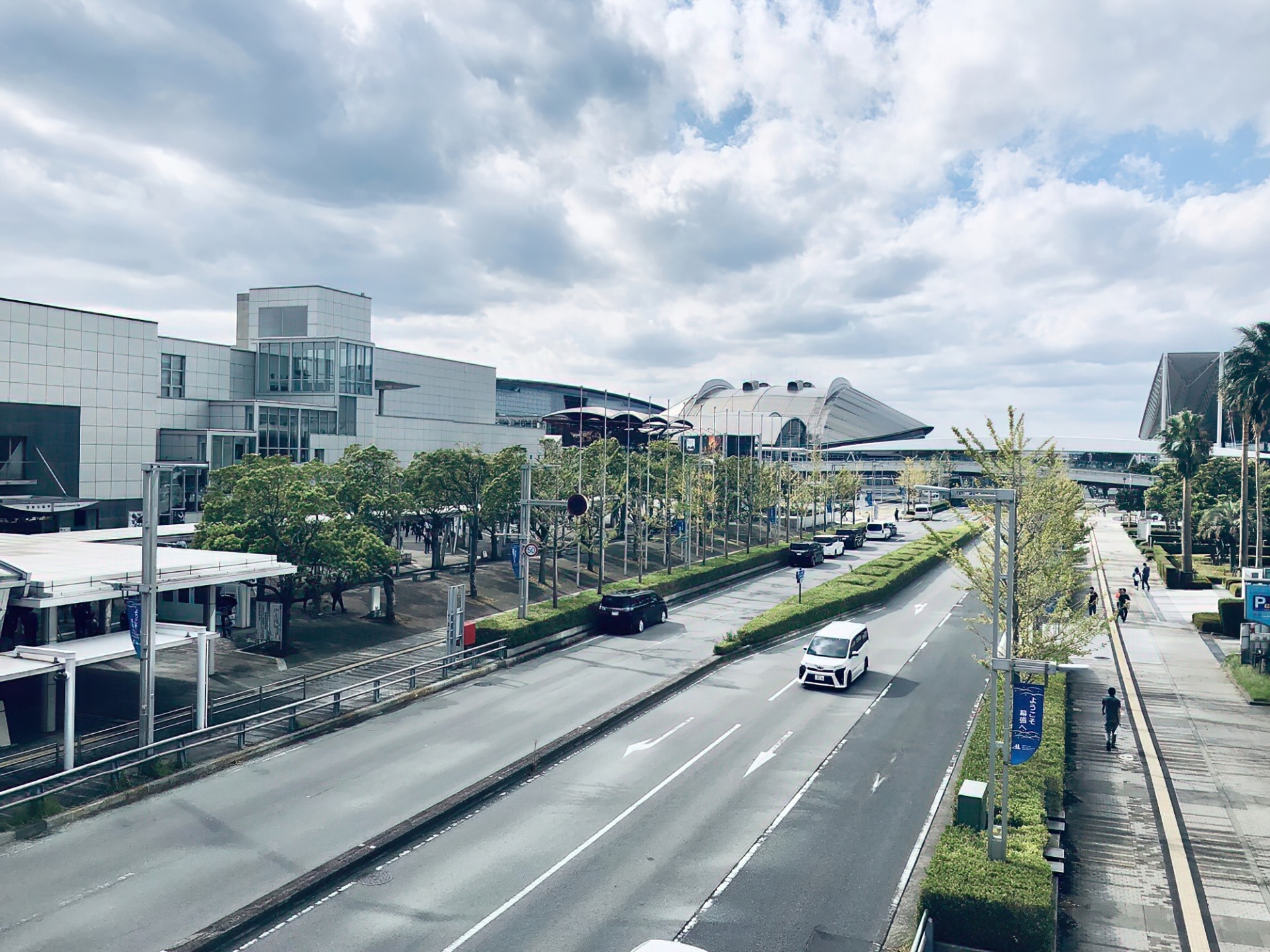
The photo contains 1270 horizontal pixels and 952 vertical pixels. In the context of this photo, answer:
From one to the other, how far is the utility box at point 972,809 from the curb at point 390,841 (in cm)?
1042

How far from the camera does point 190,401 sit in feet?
211

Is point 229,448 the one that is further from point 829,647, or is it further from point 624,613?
point 829,647

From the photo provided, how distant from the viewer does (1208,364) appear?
169125 mm

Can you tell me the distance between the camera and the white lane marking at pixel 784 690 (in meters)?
30.7

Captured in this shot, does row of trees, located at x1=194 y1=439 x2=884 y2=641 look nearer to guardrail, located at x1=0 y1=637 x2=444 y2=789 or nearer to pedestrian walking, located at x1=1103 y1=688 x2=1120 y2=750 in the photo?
guardrail, located at x1=0 y1=637 x2=444 y2=789

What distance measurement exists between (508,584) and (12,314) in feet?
100

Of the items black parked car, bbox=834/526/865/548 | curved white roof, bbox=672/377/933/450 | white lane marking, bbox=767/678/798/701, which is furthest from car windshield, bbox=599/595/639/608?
curved white roof, bbox=672/377/933/450

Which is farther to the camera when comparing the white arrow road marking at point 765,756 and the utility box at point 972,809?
the white arrow road marking at point 765,756

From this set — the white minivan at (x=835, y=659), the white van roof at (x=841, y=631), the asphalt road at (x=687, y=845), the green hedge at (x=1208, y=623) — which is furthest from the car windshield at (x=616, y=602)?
the green hedge at (x=1208, y=623)

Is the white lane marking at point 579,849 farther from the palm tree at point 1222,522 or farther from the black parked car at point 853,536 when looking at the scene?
the palm tree at point 1222,522

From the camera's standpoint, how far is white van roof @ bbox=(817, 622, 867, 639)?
33594 mm

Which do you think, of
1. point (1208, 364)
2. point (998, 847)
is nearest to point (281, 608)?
point (998, 847)

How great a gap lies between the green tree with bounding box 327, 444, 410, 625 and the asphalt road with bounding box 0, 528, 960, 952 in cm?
1074

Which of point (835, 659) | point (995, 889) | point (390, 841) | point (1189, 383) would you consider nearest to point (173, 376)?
point (835, 659)
